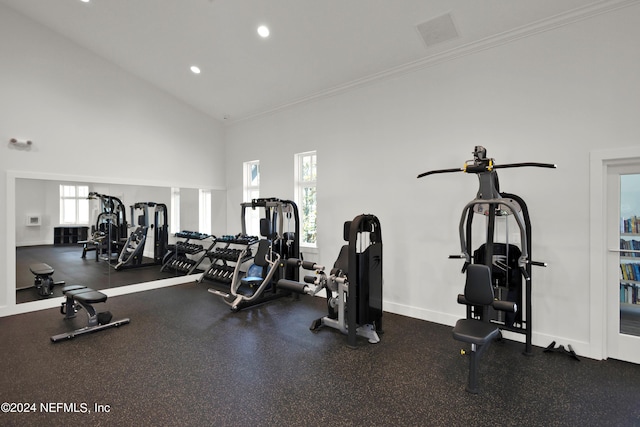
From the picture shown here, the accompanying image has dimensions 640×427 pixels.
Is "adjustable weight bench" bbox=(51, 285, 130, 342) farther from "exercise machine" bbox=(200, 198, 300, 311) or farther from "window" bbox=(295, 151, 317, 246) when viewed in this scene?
"window" bbox=(295, 151, 317, 246)

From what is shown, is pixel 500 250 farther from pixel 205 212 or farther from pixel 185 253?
pixel 205 212

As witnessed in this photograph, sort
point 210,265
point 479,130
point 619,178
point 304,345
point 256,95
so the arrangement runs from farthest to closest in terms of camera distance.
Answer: point 210,265 < point 256,95 < point 479,130 < point 304,345 < point 619,178

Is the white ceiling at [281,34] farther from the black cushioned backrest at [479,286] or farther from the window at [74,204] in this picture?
the black cushioned backrest at [479,286]

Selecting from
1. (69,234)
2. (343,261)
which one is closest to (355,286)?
(343,261)

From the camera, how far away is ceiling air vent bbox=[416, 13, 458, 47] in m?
3.27

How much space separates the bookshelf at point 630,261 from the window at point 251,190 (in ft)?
17.6

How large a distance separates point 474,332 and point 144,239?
5.45 meters

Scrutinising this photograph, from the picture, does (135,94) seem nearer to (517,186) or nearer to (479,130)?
(479,130)

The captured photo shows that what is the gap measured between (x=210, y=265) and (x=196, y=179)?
1.78 meters

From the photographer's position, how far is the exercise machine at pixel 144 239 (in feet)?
17.8

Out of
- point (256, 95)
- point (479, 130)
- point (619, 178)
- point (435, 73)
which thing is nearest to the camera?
point (619, 178)

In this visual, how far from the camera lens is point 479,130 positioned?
3627 millimetres

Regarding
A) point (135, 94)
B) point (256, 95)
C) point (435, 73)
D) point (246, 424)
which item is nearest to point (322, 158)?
point (256, 95)

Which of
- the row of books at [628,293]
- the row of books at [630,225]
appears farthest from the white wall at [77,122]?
the row of books at [628,293]
